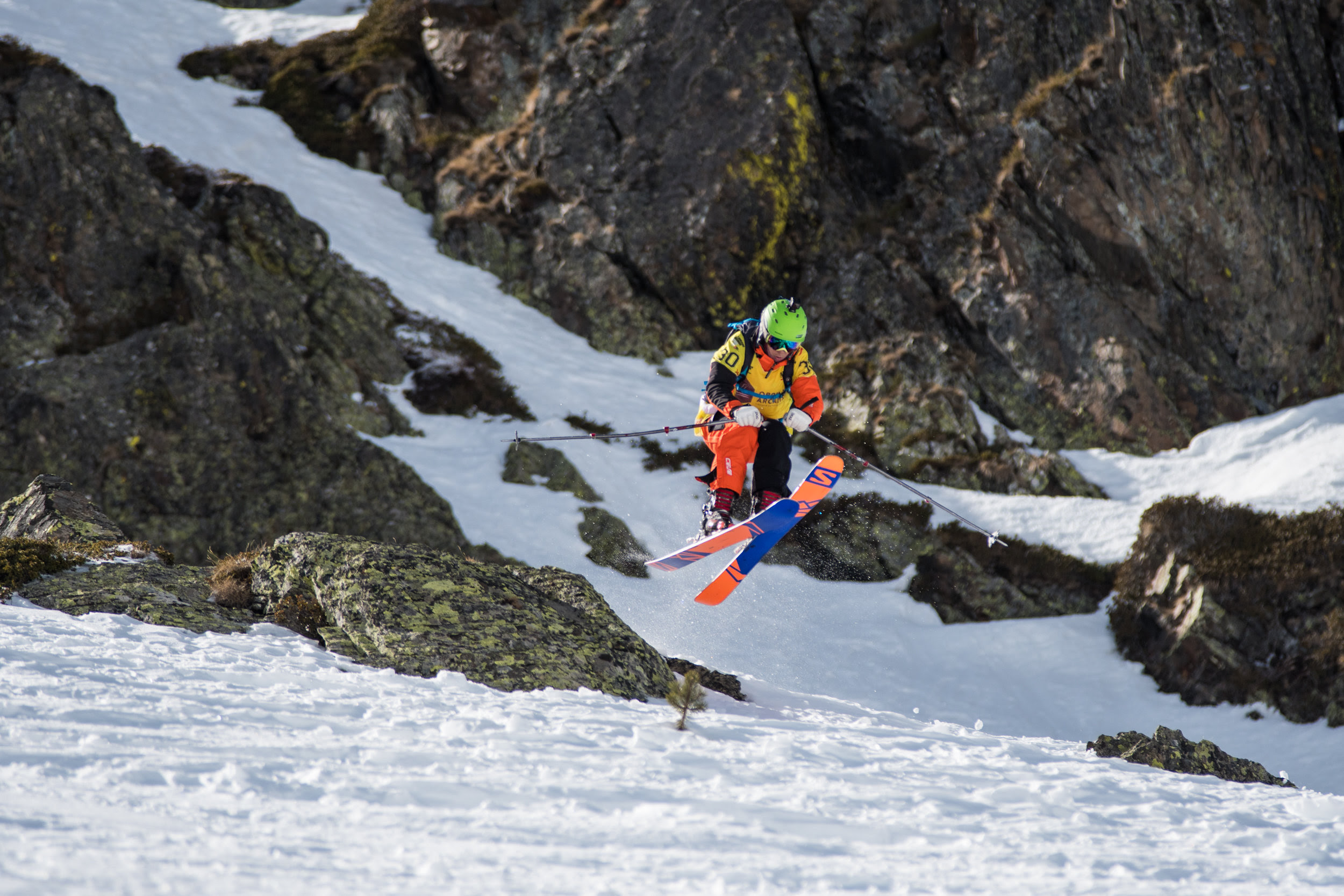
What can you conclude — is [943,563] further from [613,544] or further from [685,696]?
[685,696]

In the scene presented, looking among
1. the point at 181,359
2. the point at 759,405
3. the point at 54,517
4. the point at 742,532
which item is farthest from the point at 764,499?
the point at 181,359

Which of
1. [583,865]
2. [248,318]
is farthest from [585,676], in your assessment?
[248,318]

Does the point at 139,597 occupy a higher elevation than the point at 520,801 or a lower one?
lower

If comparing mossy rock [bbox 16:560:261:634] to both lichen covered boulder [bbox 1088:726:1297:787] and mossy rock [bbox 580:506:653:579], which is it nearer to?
mossy rock [bbox 580:506:653:579]

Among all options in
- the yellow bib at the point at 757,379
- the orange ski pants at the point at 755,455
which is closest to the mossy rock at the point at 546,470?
the orange ski pants at the point at 755,455

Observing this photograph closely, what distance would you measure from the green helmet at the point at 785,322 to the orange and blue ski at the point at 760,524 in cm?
178

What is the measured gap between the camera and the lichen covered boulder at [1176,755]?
789 centimetres

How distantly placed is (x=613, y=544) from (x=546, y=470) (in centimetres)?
267

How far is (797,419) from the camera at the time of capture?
10.7 meters

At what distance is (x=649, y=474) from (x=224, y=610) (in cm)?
1144

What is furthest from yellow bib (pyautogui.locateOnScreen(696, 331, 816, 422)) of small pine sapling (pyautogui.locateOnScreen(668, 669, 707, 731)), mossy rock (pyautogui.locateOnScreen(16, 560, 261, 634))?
mossy rock (pyautogui.locateOnScreen(16, 560, 261, 634))

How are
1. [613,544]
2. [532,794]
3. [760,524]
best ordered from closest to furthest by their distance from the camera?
1. [532,794]
2. [760,524]
3. [613,544]

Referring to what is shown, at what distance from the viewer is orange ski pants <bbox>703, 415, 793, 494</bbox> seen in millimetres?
10750

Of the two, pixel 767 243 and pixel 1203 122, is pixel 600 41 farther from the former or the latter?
pixel 1203 122
